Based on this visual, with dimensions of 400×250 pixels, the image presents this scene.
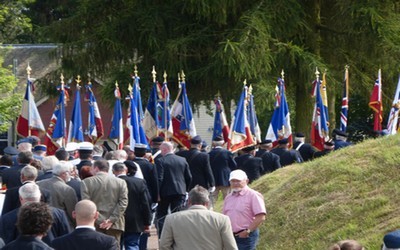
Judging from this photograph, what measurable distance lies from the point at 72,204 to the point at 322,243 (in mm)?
3434

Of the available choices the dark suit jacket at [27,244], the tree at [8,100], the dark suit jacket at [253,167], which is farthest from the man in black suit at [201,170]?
the tree at [8,100]

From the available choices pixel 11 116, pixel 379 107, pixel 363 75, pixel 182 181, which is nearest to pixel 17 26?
pixel 11 116

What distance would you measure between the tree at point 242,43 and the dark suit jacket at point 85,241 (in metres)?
21.2

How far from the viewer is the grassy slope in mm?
13641

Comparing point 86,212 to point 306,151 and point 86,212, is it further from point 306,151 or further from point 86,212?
point 306,151

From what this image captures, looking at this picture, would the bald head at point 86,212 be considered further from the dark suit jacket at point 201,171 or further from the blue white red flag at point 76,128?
the blue white red flag at point 76,128

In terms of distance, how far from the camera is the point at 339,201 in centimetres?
1475

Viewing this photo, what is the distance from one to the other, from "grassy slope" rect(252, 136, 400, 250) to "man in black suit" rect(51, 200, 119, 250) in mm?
4629

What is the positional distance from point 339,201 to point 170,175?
3.37 m

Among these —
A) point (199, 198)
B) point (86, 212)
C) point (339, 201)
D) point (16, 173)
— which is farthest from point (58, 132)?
point (86, 212)

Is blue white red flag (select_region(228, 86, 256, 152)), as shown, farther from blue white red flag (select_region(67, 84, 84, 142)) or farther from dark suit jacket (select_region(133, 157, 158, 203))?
dark suit jacket (select_region(133, 157, 158, 203))

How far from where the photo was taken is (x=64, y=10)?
58719 millimetres

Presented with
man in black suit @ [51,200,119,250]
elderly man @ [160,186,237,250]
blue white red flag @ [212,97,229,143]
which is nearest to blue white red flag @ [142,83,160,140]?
blue white red flag @ [212,97,229,143]

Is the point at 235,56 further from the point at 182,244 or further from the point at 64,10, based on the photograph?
the point at 64,10
